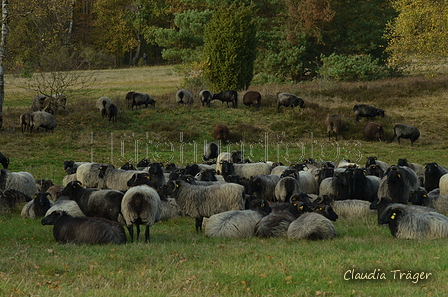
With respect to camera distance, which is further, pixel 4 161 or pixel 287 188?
pixel 4 161

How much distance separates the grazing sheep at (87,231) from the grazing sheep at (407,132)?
2273cm

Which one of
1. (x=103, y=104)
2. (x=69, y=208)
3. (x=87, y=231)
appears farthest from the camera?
(x=103, y=104)

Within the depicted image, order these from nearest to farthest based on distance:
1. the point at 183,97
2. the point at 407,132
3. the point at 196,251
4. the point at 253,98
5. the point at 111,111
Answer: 1. the point at 196,251
2. the point at 407,132
3. the point at 111,111
4. the point at 253,98
5. the point at 183,97

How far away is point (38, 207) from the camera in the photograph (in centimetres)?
1441

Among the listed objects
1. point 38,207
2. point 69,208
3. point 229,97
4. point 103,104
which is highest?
A: point 229,97

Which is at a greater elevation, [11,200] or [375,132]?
[375,132]

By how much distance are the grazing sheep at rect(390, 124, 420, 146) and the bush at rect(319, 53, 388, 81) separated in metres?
16.4

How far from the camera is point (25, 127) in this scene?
3023 cm

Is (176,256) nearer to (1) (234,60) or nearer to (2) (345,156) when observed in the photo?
(2) (345,156)

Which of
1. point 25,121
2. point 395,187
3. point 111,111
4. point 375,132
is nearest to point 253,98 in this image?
point 375,132

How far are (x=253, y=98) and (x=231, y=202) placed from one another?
900 inches

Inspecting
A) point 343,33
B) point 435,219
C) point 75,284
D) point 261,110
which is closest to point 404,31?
point 261,110

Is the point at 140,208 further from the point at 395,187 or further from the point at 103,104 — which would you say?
the point at 103,104

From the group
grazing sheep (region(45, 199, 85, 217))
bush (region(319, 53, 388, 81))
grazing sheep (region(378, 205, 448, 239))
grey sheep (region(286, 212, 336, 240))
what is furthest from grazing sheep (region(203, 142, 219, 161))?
bush (region(319, 53, 388, 81))
